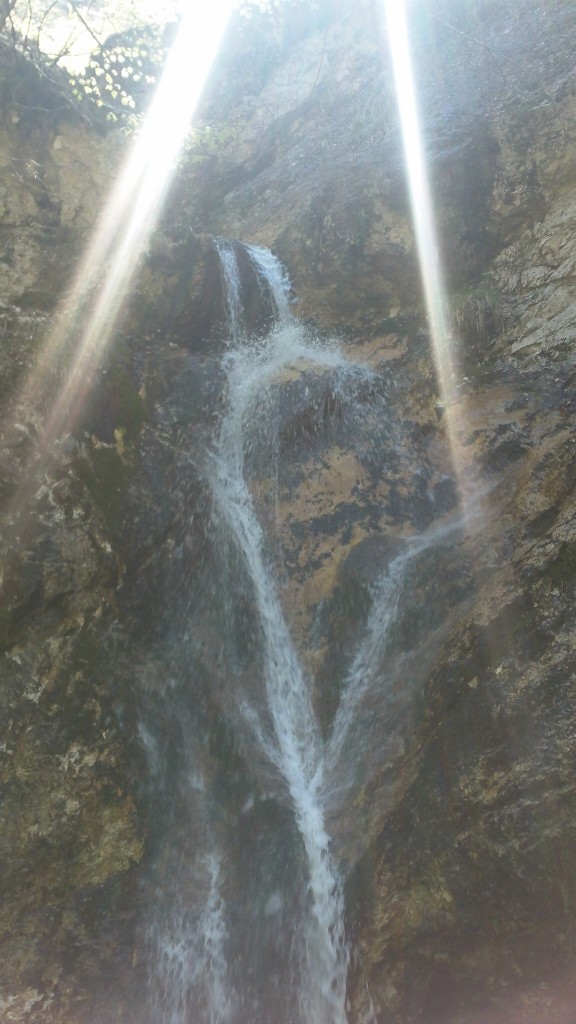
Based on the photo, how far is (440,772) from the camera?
527 cm

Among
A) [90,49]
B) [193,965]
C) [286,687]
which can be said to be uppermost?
[90,49]

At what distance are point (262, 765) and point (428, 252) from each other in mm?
7999

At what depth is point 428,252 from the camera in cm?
1003

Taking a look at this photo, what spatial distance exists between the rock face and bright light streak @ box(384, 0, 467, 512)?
0.37 feet

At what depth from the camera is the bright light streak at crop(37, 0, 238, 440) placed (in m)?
7.12

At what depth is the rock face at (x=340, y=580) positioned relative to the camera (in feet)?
16.4

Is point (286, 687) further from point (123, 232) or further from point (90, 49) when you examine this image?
point (90, 49)

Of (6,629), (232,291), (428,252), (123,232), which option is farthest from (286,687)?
(428,252)

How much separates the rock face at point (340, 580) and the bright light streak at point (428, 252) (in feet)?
0.37

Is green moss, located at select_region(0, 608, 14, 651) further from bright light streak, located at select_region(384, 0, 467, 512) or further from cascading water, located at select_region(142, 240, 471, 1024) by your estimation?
bright light streak, located at select_region(384, 0, 467, 512)

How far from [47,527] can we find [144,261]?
4.91 m

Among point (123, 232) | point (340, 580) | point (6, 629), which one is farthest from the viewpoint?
point (123, 232)

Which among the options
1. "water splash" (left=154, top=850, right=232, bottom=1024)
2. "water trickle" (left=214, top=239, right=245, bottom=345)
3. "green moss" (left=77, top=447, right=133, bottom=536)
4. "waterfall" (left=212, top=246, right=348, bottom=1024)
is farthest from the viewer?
"water trickle" (left=214, top=239, right=245, bottom=345)

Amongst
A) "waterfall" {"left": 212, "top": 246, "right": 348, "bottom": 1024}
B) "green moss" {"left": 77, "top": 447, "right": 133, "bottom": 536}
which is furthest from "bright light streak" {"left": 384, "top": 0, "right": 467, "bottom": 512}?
"green moss" {"left": 77, "top": 447, "right": 133, "bottom": 536}
